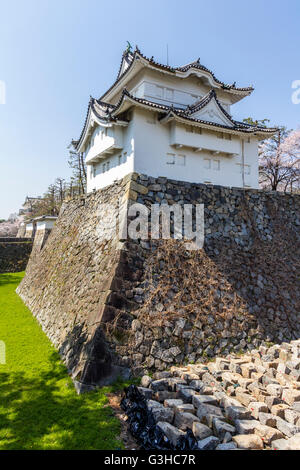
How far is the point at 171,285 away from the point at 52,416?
155 inches

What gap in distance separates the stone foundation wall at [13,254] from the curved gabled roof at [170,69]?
13973mm

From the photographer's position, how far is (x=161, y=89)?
1623 cm

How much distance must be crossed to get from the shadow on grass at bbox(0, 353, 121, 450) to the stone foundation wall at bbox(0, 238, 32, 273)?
63.2ft

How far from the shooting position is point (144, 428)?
14.6 feet

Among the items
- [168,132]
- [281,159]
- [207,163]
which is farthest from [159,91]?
[281,159]

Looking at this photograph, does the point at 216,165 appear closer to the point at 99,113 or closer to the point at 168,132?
the point at 168,132

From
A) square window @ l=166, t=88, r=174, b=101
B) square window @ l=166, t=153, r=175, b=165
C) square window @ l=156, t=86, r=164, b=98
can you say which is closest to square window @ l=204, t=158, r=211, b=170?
square window @ l=166, t=153, r=175, b=165

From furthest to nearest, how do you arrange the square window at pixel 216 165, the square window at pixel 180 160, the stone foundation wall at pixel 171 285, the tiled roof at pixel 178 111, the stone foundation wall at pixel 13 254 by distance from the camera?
the stone foundation wall at pixel 13 254 → the square window at pixel 216 165 → the square window at pixel 180 160 → the tiled roof at pixel 178 111 → the stone foundation wall at pixel 171 285

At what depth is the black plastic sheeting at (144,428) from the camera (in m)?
4.09

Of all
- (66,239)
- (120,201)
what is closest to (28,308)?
(66,239)

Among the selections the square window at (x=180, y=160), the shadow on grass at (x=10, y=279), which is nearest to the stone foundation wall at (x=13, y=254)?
the shadow on grass at (x=10, y=279)

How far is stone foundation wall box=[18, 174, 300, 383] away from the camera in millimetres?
6566

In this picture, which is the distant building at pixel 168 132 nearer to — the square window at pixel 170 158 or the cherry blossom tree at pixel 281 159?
the square window at pixel 170 158

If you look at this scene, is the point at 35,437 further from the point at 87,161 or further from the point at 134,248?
the point at 87,161
